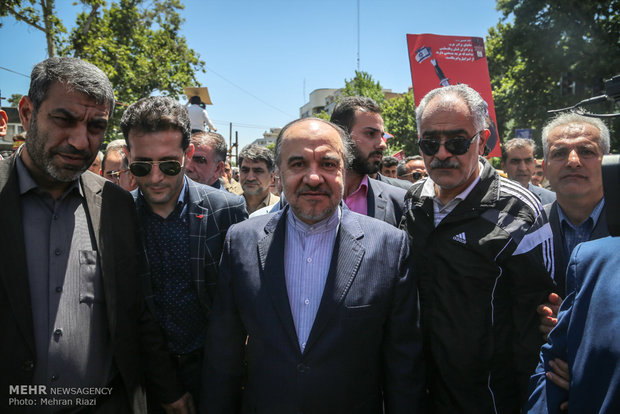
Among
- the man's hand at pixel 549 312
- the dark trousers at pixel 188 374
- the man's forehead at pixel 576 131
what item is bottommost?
the dark trousers at pixel 188 374

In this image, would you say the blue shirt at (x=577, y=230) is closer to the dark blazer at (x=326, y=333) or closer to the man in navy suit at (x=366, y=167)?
the man in navy suit at (x=366, y=167)

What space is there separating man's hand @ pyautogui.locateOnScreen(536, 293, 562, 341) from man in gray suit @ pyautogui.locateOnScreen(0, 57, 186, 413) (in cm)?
211

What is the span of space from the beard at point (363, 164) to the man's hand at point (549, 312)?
1796 millimetres

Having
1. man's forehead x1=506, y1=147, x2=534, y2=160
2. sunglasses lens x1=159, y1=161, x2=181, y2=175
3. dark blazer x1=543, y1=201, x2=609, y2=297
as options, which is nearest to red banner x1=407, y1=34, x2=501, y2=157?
man's forehead x1=506, y1=147, x2=534, y2=160

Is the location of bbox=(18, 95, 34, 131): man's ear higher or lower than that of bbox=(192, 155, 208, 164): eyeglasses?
lower

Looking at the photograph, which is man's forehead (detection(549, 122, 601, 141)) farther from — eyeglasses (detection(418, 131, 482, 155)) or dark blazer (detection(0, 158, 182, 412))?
dark blazer (detection(0, 158, 182, 412))

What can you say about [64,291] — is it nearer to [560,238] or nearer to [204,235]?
[204,235]

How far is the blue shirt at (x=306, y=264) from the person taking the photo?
1.97 metres

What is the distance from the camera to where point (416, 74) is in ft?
19.0

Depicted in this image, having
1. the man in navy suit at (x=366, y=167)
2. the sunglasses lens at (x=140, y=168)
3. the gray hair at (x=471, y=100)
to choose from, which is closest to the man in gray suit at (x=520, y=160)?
the man in navy suit at (x=366, y=167)

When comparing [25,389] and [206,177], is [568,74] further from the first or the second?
[25,389]

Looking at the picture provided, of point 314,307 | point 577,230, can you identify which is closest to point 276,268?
point 314,307

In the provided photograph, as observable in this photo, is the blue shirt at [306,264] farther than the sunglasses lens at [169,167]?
No

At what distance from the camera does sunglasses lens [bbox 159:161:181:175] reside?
2.36 meters
